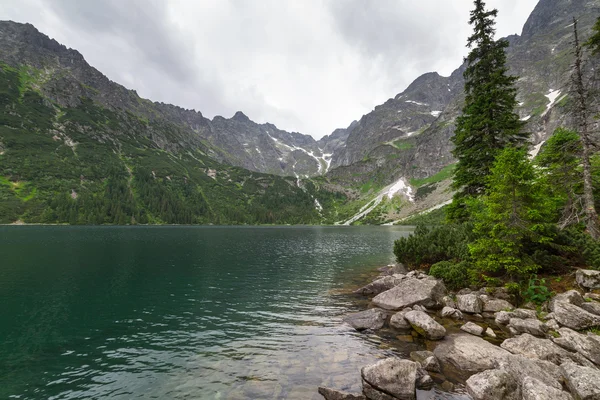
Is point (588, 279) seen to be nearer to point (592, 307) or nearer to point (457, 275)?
point (592, 307)

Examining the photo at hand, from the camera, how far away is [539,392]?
916 centimetres

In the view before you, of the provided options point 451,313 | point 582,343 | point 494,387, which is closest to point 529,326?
point 582,343

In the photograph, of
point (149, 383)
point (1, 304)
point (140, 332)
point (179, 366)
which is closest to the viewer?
point (149, 383)

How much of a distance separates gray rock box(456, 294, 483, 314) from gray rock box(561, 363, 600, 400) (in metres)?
9.55

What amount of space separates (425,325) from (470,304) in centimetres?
557

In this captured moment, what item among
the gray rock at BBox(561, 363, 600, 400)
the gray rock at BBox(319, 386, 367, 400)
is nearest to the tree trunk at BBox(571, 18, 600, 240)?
the gray rock at BBox(561, 363, 600, 400)

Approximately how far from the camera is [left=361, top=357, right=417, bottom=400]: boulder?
35.6 feet

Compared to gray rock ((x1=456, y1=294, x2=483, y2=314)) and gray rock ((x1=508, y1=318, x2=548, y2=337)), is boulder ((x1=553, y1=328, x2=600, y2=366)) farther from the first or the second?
gray rock ((x1=456, y1=294, x2=483, y2=314))

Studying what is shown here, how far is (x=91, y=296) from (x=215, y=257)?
93.4ft

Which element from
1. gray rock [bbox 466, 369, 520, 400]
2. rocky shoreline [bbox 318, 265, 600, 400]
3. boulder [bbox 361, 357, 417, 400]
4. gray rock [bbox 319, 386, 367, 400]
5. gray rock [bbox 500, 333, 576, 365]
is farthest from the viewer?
gray rock [bbox 500, 333, 576, 365]

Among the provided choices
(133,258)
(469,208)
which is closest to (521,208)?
(469,208)

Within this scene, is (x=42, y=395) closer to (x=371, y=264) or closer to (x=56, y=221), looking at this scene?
(x=371, y=264)

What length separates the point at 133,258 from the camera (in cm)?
5178

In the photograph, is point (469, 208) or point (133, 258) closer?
point (469, 208)
